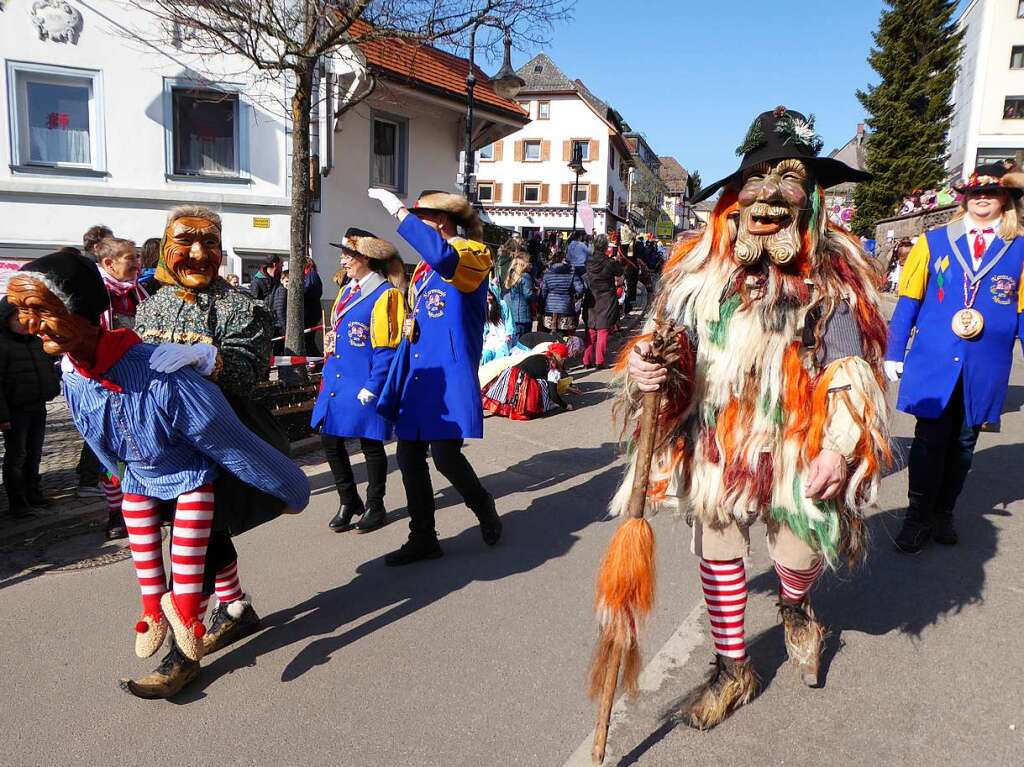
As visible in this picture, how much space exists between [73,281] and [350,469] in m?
2.36

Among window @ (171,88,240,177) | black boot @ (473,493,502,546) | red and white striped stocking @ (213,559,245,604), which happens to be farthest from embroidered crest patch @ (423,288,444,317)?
window @ (171,88,240,177)

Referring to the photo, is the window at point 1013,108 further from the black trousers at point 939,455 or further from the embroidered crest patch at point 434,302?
the embroidered crest patch at point 434,302

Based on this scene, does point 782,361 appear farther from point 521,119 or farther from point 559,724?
point 521,119

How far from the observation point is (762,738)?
2.50 meters

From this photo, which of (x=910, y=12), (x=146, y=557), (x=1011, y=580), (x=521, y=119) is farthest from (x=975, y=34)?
(x=146, y=557)

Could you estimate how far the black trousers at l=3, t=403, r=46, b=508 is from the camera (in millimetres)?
4566

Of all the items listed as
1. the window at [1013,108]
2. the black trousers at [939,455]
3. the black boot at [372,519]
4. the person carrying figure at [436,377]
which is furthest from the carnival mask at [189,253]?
the window at [1013,108]

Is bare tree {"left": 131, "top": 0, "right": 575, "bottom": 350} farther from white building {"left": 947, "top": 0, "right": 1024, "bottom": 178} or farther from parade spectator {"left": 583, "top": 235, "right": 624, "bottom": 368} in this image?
white building {"left": 947, "top": 0, "right": 1024, "bottom": 178}

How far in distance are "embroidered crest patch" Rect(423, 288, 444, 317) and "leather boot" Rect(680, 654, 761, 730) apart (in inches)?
85.7

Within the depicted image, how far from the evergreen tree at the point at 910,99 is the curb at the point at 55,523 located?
3600 cm

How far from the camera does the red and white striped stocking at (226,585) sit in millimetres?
3146

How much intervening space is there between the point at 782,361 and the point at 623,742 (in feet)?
4.40

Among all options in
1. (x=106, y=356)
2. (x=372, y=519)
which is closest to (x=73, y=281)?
(x=106, y=356)

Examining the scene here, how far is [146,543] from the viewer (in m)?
2.77
